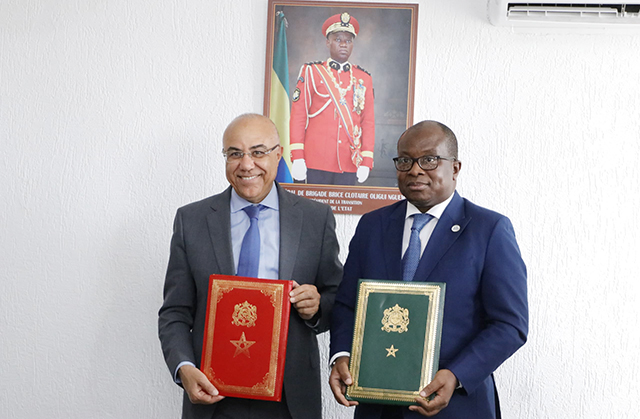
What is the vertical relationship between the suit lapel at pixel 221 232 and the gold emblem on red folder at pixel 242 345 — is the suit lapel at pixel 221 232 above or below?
above

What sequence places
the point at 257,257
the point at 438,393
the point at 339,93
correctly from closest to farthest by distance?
the point at 438,393
the point at 257,257
the point at 339,93

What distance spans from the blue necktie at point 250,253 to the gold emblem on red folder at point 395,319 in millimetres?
462

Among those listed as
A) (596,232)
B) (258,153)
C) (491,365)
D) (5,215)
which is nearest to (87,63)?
(5,215)

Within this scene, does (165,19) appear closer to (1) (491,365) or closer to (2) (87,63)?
(2) (87,63)

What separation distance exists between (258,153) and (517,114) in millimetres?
1211

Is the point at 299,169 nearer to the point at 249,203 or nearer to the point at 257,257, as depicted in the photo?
the point at 249,203

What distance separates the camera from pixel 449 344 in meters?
1.51

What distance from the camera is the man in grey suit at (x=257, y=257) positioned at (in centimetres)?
174

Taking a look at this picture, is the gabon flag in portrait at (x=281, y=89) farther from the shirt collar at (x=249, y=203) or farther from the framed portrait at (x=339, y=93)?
the shirt collar at (x=249, y=203)

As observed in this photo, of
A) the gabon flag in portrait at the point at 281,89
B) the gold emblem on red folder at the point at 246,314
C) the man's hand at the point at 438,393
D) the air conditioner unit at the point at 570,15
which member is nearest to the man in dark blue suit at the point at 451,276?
the man's hand at the point at 438,393

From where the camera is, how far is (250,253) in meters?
1.77

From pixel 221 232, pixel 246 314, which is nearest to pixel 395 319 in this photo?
pixel 246 314

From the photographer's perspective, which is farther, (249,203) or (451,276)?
A: (249,203)

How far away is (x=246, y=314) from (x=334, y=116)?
3.70 ft
